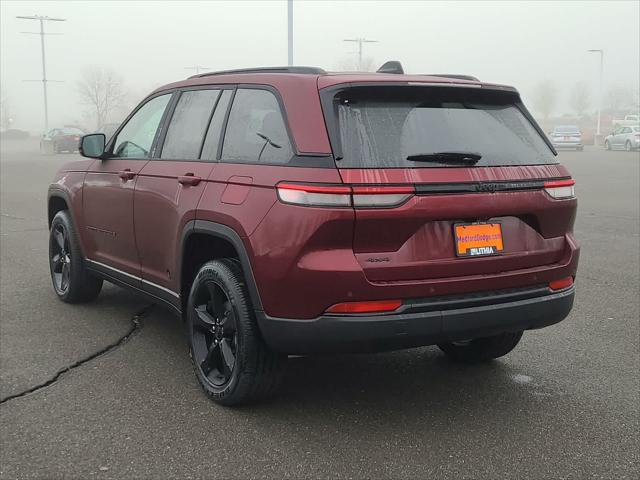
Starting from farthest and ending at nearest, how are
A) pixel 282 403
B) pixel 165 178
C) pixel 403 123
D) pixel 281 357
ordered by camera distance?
1. pixel 165 178
2. pixel 282 403
3. pixel 281 357
4. pixel 403 123

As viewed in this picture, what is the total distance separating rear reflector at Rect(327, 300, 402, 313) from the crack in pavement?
1.93 m

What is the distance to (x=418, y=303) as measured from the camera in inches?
122

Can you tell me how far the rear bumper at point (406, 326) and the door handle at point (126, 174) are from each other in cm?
179

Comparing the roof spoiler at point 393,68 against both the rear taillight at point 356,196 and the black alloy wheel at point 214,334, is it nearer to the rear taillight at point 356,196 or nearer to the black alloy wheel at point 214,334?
the rear taillight at point 356,196

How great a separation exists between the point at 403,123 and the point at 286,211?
715 millimetres

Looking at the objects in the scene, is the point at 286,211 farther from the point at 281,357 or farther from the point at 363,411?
the point at 363,411

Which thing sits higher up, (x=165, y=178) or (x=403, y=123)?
(x=403, y=123)

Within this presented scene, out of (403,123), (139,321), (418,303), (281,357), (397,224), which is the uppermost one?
(403,123)

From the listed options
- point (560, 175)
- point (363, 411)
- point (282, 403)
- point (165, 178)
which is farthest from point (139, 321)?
point (560, 175)

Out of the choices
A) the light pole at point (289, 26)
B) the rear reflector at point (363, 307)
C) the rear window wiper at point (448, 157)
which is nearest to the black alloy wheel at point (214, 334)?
the rear reflector at point (363, 307)

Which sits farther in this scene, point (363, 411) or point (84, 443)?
point (363, 411)

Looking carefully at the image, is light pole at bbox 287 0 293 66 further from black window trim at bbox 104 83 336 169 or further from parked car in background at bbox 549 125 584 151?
parked car in background at bbox 549 125 584 151

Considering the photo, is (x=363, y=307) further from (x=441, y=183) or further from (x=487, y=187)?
(x=487, y=187)

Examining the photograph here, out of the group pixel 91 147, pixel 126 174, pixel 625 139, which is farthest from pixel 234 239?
pixel 625 139
